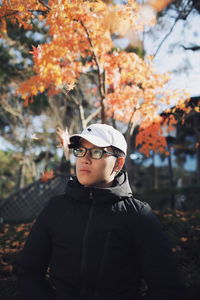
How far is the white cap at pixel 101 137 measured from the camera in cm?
191

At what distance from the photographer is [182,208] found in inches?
459

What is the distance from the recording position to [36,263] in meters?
1.87

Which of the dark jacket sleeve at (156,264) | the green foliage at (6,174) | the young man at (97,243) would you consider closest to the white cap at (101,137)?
the young man at (97,243)

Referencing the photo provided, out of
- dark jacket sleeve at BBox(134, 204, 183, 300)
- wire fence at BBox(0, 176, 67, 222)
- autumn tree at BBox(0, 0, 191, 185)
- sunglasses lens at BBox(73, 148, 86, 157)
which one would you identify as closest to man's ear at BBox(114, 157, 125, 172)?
sunglasses lens at BBox(73, 148, 86, 157)

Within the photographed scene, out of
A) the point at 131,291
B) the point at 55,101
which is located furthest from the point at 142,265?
the point at 55,101

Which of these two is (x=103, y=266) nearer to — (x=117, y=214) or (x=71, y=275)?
(x=71, y=275)

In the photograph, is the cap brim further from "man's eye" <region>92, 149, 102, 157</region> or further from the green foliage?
the green foliage

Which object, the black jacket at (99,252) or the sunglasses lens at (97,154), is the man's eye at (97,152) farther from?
the black jacket at (99,252)

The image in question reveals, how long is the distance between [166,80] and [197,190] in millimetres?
6394

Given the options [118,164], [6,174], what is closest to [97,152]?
[118,164]

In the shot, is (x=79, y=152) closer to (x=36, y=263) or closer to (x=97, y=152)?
(x=97, y=152)

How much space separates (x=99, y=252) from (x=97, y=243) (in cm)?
6

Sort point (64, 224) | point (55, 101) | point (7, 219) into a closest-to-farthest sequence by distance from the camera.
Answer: point (64, 224) < point (7, 219) < point (55, 101)

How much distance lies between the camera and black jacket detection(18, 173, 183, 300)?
1.69 meters
